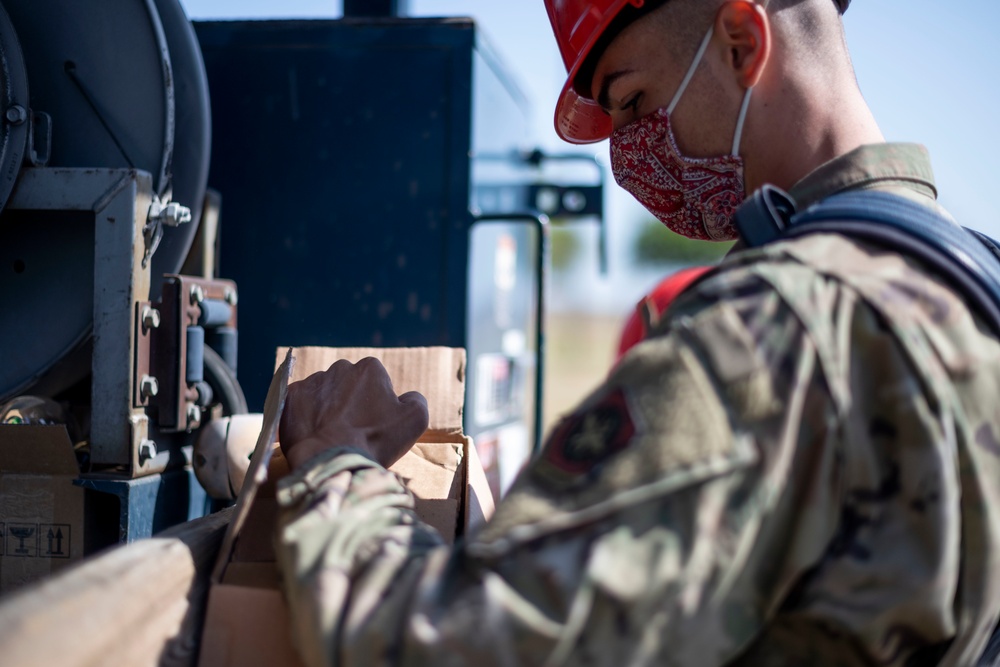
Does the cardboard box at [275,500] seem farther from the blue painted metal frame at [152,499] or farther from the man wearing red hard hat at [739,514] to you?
the blue painted metal frame at [152,499]

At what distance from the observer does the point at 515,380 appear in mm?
3883

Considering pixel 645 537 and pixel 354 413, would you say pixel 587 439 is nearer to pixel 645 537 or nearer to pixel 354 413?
pixel 645 537

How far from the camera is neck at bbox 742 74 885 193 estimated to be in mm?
1280

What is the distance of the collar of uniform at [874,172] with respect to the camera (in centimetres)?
119

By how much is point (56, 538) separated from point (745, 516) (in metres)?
1.60

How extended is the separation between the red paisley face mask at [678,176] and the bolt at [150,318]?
43.0 inches

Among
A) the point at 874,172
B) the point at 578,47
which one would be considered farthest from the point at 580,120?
the point at 874,172

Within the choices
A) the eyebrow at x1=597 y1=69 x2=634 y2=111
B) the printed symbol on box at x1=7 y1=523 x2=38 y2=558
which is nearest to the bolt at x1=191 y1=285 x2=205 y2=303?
the printed symbol on box at x1=7 y1=523 x2=38 y2=558

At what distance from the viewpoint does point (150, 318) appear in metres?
1.95

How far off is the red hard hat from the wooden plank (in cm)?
101

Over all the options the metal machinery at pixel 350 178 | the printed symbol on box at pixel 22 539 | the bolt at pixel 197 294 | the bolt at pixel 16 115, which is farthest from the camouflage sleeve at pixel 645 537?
the metal machinery at pixel 350 178

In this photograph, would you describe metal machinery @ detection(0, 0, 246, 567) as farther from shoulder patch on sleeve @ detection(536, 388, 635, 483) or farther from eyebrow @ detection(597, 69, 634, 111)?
shoulder patch on sleeve @ detection(536, 388, 635, 483)

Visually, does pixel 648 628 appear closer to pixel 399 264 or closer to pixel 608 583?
pixel 608 583

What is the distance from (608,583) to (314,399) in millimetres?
633
